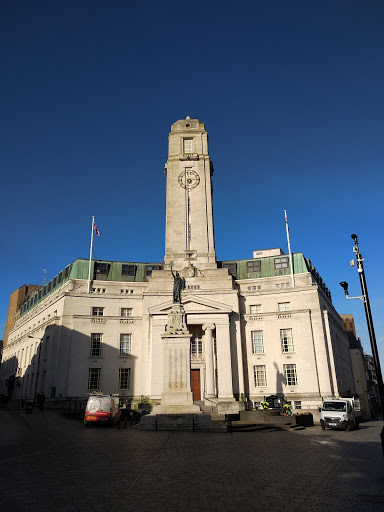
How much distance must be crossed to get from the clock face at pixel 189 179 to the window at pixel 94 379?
90.5ft

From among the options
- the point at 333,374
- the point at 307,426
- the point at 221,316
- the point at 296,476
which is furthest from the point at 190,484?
the point at 333,374

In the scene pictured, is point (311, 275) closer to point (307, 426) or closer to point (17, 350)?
point (307, 426)

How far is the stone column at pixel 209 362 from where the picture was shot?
44281mm

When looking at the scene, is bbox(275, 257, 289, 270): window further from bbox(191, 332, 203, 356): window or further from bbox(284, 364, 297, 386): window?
bbox(191, 332, 203, 356): window

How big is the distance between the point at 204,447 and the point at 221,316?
99.9ft

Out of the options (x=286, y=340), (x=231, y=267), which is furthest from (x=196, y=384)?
(x=231, y=267)

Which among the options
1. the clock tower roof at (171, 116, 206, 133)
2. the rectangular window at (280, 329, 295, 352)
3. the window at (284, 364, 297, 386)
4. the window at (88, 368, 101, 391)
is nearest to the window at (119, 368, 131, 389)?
the window at (88, 368, 101, 391)

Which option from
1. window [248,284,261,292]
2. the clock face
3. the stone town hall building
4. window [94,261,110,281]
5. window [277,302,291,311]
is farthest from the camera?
the clock face

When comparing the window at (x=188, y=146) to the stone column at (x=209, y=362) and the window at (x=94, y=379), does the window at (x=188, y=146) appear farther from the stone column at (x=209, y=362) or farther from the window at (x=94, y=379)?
the window at (x=94, y=379)

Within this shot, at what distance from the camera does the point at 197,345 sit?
48.5 metres

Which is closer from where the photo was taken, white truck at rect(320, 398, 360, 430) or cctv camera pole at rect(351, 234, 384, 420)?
cctv camera pole at rect(351, 234, 384, 420)

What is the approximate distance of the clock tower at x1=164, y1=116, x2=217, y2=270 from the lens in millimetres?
53188

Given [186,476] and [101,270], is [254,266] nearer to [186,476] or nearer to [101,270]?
[101,270]

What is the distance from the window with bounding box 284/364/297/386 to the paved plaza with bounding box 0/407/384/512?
1130 inches
